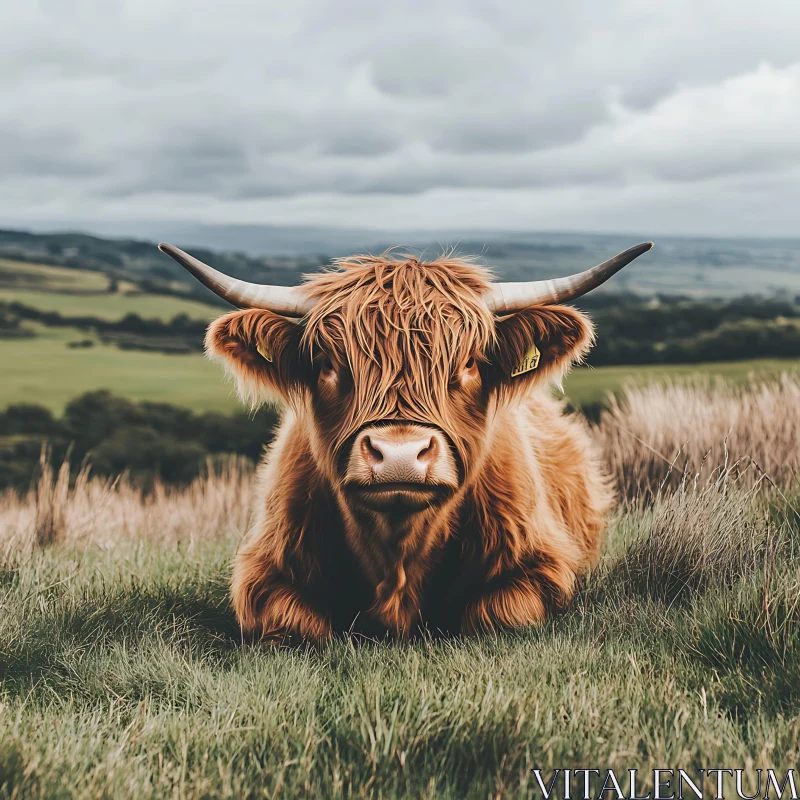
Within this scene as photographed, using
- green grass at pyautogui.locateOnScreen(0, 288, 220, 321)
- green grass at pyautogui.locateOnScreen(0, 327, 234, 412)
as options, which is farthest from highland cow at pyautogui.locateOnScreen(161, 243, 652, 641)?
green grass at pyautogui.locateOnScreen(0, 288, 220, 321)

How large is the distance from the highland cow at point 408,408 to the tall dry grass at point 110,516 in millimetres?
1530

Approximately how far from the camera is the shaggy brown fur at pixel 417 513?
3.02 m

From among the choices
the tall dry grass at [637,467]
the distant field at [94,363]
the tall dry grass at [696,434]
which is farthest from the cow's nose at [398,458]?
the distant field at [94,363]

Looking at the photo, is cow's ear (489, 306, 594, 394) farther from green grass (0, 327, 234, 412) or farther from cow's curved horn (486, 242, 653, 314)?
green grass (0, 327, 234, 412)

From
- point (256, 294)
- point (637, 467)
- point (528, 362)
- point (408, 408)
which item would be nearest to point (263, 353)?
point (256, 294)

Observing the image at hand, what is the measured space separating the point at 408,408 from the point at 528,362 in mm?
684

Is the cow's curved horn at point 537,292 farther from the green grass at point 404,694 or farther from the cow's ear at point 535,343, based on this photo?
the green grass at point 404,694

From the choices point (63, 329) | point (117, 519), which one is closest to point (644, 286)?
point (63, 329)

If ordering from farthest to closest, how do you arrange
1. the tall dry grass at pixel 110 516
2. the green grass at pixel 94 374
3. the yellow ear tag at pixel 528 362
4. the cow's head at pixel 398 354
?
1. the green grass at pixel 94 374
2. the tall dry grass at pixel 110 516
3. the yellow ear tag at pixel 528 362
4. the cow's head at pixel 398 354

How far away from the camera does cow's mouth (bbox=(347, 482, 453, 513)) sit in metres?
2.61

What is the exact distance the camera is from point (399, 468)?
8.46 ft

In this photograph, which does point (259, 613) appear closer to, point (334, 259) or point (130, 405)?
point (334, 259)

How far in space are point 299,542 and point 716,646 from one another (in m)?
1.65

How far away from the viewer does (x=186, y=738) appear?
221cm
